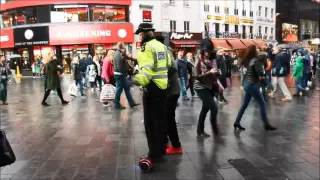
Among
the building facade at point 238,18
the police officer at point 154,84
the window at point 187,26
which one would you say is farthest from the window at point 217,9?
the police officer at point 154,84

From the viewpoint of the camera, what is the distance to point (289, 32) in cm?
6012

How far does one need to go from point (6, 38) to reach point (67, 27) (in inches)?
273

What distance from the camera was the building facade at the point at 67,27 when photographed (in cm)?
3212

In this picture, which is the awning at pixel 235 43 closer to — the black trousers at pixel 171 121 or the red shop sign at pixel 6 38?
the red shop sign at pixel 6 38

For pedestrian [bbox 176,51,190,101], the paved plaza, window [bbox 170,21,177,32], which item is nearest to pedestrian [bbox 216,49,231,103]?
the paved plaza

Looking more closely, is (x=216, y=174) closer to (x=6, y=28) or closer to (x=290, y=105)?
(x=290, y=105)

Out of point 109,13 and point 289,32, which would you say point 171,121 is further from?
point 289,32

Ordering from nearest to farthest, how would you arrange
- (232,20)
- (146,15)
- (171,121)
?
1. (171,121)
2. (146,15)
3. (232,20)

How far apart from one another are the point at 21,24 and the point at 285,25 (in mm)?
41029

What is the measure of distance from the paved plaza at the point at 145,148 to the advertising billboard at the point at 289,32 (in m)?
52.0

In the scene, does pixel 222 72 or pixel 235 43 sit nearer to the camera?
pixel 222 72

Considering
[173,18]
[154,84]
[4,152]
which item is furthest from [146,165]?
[173,18]

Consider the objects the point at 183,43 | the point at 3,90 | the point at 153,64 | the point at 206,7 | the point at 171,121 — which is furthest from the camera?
the point at 206,7

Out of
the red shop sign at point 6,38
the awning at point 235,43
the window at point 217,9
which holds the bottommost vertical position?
the awning at point 235,43
